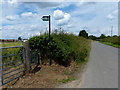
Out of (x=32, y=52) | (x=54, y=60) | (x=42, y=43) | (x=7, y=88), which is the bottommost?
(x=7, y=88)

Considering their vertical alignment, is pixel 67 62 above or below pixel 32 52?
below

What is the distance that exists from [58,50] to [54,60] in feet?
2.21

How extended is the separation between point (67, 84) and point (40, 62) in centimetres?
311

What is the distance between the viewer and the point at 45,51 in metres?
7.59

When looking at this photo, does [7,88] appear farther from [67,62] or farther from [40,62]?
[67,62]

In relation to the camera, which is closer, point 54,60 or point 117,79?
point 117,79

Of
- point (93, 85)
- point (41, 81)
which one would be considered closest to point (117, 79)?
point (93, 85)

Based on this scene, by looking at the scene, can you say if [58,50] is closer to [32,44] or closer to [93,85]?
[32,44]

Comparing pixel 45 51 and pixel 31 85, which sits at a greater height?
pixel 45 51

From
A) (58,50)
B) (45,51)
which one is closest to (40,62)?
(45,51)

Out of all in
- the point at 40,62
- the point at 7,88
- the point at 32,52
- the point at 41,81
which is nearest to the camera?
the point at 7,88

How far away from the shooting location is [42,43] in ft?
24.3

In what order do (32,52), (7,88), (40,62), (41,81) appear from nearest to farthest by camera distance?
(7,88), (41,81), (32,52), (40,62)

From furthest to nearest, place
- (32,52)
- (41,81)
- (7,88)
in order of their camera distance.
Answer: (32,52) → (41,81) → (7,88)
